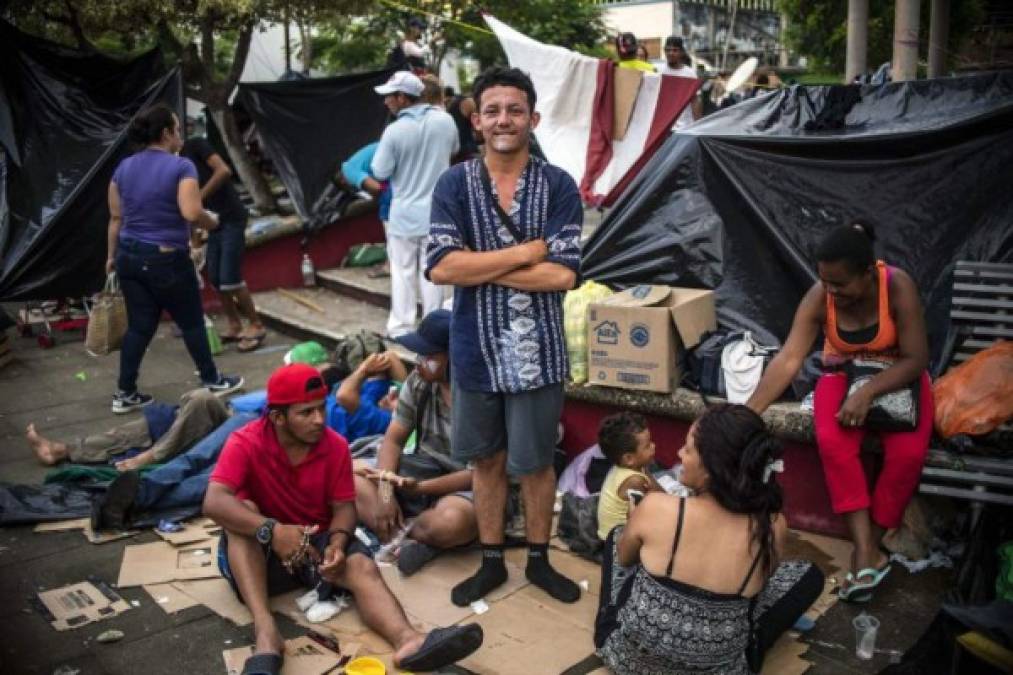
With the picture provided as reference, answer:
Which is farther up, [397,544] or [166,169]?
[166,169]

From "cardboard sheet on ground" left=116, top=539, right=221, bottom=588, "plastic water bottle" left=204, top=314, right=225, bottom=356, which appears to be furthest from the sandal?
"cardboard sheet on ground" left=116, top=539, right=221, bottom=588

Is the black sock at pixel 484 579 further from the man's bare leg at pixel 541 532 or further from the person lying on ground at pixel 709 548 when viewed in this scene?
the person lying on ground at pixel 709 548

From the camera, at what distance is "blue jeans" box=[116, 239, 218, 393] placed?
631cm

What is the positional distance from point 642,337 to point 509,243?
4.25 ft

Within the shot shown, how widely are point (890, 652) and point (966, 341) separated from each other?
5.78 ft

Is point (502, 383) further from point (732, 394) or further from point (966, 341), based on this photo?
point (966, 341)

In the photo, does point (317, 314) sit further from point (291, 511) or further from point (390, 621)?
point (390, 621)

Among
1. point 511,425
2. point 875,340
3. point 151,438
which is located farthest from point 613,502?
point 151,438

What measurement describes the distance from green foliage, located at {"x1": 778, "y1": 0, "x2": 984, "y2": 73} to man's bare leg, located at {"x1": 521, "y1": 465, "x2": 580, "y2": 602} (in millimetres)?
8933

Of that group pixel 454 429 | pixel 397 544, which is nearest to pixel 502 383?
pixel 454 429

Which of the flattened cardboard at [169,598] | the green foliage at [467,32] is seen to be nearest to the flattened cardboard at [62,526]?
the flattened cardboard at [169,598]

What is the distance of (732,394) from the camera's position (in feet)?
15.7

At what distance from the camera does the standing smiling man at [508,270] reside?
3736 mm

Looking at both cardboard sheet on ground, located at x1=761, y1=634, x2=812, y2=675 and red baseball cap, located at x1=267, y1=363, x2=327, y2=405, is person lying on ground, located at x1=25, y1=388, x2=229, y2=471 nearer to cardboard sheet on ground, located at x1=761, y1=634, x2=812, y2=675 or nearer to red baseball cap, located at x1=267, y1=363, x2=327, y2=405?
red baseball cap, located at x1=267, y1=363, x2=327, y2=405
